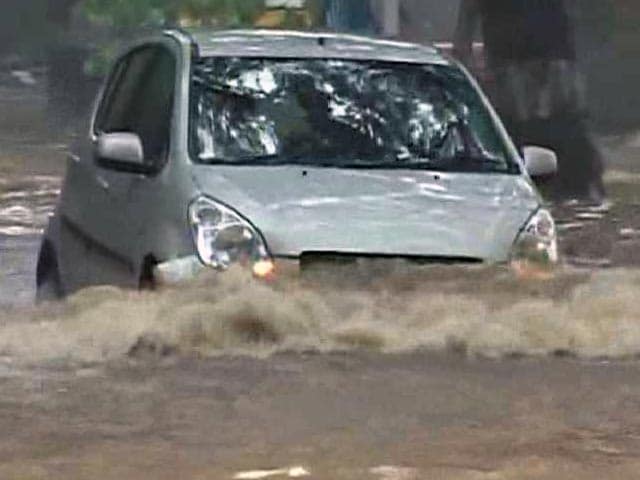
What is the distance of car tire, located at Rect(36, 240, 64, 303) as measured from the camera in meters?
10.4

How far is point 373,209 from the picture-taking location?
8.66 m

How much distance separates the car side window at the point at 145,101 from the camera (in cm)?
950

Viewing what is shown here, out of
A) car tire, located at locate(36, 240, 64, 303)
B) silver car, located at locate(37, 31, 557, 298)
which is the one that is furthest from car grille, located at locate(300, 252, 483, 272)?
car tire, located at locate(36, 240, 64, 303)

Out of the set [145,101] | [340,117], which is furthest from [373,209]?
[145,101]

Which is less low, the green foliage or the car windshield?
the car windshield

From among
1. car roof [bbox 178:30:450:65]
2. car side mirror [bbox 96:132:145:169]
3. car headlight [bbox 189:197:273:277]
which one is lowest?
car headlight [bbox 189:197:273:277]

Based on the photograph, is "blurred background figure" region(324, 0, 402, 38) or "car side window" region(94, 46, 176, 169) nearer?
"car side window" region(94, 46, 176, 169)

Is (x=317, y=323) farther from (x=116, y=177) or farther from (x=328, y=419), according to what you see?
(x=116, y=177)

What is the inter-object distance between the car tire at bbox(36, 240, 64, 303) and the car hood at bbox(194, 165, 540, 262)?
1.69 m

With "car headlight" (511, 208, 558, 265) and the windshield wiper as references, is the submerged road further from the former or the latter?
the windshield wiper

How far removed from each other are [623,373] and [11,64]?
2587cm

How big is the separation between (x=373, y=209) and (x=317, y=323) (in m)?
1.49

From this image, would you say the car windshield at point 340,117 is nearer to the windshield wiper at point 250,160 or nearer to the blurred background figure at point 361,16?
the windshield wiper at point 250,160

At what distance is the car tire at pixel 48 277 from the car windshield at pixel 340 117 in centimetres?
139
